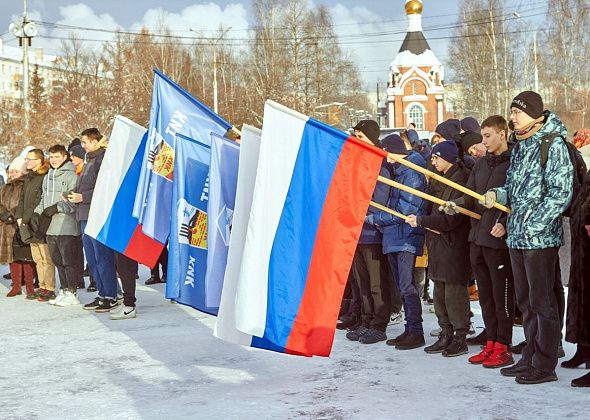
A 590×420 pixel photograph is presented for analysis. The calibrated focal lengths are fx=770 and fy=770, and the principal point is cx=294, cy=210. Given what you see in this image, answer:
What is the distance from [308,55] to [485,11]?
11113mm

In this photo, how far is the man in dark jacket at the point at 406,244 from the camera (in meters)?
6.59

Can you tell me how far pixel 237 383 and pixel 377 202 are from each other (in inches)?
85.8

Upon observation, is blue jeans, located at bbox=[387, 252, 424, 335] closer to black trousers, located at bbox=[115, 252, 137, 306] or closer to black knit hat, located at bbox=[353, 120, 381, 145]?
black knit hat, located at bbox=[353, 120, 381, 145]

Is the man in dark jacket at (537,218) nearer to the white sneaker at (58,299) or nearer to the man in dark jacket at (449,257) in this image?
the man in dark jacket at (449,257)

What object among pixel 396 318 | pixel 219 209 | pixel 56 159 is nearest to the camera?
pixel 219 209

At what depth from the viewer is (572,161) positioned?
206 inches

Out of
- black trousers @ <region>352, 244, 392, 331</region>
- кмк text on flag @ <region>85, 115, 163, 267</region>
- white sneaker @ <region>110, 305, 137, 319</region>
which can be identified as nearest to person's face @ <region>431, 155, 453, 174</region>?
black trousers @ <region>352, 244, 392, 331</region>

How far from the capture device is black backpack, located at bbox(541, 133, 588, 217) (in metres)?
5.13

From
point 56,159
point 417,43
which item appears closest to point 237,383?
point 56,159

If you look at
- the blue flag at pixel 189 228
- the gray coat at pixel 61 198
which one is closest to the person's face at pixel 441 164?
the blue flag at pixel 189 228

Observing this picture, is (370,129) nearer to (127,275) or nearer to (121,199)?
(121,199)

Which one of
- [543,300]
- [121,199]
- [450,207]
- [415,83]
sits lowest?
[543,300]

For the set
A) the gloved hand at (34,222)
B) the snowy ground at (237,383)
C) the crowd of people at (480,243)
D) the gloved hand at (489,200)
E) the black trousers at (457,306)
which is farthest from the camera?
the gloved hand at (34,222)

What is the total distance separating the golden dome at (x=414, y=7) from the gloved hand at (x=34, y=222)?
66882 mm
